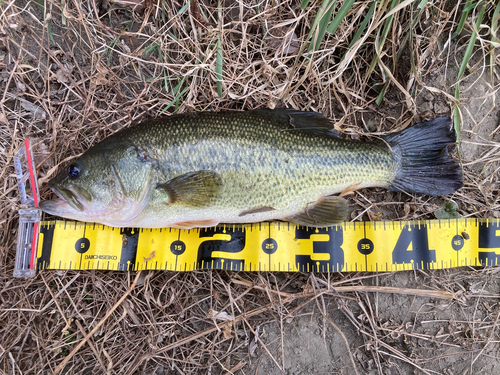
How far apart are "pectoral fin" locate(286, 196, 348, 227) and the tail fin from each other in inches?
22.9

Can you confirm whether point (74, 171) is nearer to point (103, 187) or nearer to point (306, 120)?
point (103, 187)

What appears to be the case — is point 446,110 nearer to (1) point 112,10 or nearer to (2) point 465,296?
(2) point 465,296

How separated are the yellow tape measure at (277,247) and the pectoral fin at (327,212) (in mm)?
185

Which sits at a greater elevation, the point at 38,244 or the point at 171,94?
the point at 171,94

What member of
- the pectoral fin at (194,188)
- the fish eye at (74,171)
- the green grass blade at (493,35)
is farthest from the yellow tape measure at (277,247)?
the green grass blade at (493,35)

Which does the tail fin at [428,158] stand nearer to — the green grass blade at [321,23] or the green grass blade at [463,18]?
the green grass blade at [463,18]

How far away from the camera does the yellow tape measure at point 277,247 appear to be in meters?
2.95

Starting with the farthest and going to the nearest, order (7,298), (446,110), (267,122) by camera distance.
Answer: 1. (446,110)
2. (7,298)
3. (267,122)

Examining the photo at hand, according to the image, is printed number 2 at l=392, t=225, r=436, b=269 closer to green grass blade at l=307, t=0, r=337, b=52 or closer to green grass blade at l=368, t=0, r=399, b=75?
green grass blade at l=368, t=0, r=399, b=75

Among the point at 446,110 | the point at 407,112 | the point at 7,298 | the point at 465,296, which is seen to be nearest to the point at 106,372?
Result: the point at 7,298

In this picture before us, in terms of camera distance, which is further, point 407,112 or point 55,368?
point 407,112

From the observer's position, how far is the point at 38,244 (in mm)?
2951

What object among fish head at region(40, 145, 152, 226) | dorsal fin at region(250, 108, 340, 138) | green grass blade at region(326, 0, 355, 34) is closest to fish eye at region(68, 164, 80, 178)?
fish head at region(40, 145, 152, 226)

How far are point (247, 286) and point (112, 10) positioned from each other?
120 inches
